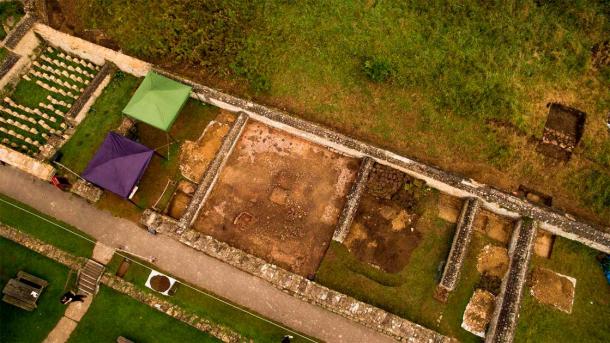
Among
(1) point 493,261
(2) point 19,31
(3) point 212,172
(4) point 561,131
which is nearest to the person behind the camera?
(1) point 493,261

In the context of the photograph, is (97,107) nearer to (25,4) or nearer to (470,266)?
(25,4)

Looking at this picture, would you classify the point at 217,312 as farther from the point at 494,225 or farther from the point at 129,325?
the point at 494,225

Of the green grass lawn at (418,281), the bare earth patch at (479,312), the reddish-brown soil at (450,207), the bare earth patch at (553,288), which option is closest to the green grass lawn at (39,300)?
the green grass lawn at (418,281)

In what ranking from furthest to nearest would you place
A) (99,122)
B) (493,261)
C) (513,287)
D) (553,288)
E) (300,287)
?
1. (99,122)
2. (493,261)
3. (553,288)
4. (300,287)
5. (513,287)

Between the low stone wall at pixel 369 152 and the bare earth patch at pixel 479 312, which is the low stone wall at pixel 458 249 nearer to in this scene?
the low stone wall at pixel 369 152

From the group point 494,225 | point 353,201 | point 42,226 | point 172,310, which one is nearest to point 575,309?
point 494,225

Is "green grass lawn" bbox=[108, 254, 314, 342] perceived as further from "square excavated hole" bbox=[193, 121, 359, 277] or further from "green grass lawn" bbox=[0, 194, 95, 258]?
"square excavated hole" bbox=[193, 121, 359, 277]
